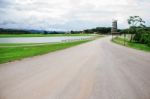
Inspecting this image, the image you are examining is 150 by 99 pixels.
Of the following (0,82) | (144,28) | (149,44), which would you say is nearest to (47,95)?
(0,82)

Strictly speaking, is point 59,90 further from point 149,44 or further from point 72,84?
point 149,44

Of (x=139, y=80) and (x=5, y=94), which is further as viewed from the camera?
(x=139, y=80)

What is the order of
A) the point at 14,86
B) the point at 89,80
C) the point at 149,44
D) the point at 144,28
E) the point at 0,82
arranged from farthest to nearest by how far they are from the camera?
the point at 144,28, the point at 149,44, the point at 89,80, the point at 0,82, the point at 14,86

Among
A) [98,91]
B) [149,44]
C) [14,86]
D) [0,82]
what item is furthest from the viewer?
[149,44]

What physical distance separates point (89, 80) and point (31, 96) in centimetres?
374

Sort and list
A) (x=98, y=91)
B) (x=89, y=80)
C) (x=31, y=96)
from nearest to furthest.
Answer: (x=31, y=96)
(x=98, y=91)
(x=89, y=80)

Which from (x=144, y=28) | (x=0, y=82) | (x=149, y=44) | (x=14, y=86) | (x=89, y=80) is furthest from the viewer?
(x=144, y=28)

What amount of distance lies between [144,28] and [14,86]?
6394 cm

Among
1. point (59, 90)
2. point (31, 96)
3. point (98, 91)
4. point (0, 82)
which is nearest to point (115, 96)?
point (98, 91)

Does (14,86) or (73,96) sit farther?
(14,86)

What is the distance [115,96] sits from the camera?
323 inches

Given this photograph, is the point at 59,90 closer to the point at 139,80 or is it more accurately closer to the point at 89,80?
the point at 89,80

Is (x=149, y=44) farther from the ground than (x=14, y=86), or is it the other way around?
(x=14, y=86)

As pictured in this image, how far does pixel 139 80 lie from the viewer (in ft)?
37.2
